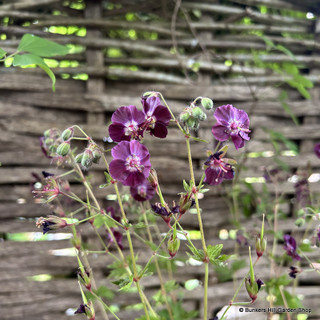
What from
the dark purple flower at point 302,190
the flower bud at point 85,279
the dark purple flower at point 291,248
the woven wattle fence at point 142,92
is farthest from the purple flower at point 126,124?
the dark purple flower at point 302,190

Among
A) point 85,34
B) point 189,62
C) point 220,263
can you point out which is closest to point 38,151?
point 85,34

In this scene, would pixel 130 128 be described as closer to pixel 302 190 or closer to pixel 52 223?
pixel 52 223

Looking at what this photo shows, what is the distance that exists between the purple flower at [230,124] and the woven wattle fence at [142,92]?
2.17 ft

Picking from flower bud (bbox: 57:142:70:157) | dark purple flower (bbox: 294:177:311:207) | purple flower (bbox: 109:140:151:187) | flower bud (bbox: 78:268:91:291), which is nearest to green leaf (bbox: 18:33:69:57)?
flower bud (bbox: 57:142:70:157)

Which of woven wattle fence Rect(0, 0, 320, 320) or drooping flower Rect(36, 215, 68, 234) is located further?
woven wattle fence Rect(0, 0, 320, 320)

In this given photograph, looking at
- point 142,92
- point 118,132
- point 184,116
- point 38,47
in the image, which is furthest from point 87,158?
point 142,92

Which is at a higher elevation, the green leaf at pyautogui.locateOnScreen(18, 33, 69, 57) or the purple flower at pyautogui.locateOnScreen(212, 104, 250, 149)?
the green leaf at pyautogui.locateOnScreen(18, 33, 69, 57)

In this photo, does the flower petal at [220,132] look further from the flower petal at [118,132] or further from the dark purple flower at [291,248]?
the dark purple flower at [291,248]

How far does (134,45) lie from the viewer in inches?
55.6

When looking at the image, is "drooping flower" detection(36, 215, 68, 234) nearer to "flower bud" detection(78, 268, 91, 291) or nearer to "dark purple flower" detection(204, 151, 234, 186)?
"flower bud" detection(78, 268, 91, 291)

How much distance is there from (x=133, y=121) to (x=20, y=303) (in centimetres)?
103

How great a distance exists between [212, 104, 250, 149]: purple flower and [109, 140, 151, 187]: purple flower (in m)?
0.14

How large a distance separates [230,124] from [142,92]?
0.87 metres

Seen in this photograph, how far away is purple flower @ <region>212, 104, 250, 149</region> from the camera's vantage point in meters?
0.62
